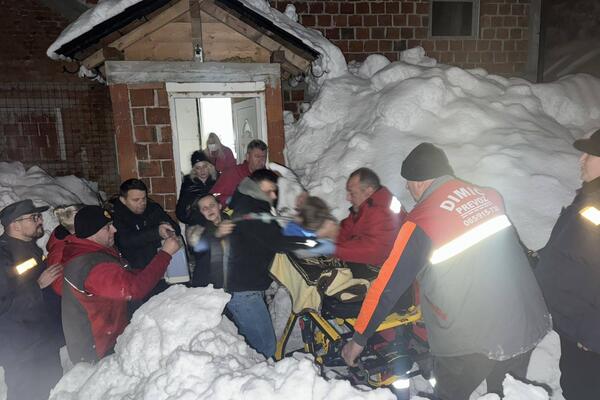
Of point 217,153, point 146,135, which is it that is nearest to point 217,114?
point 217,153

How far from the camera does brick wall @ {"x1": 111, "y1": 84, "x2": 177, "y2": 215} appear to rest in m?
5.76

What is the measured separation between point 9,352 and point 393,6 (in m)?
8.83

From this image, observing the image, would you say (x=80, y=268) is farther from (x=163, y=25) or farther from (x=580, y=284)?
(x=163, y=25)

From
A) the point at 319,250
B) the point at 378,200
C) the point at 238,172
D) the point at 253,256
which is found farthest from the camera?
the point at 238,172

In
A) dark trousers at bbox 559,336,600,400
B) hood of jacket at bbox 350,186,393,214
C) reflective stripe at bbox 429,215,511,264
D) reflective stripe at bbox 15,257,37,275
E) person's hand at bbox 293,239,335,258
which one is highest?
reflective stripe at bbox 429,215,511,264

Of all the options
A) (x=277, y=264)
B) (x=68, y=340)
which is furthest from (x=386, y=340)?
(x=68, y=340)

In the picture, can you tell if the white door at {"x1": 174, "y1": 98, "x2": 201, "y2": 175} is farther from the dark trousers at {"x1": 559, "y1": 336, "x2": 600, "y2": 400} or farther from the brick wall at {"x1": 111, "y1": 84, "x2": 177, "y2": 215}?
the dark trousers at {"x1": 559, "y1": 336, "x2": 600, "y2": 400}

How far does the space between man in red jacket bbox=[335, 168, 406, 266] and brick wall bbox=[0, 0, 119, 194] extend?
33.6ft

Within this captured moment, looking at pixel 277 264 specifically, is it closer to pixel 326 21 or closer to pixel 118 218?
pixel 118 218

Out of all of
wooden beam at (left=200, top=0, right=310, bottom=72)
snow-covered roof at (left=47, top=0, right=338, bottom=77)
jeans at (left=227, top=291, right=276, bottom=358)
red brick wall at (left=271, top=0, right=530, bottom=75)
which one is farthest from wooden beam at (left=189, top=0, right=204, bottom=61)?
jeans at (left=227, top=291, right=276, bottom=358)

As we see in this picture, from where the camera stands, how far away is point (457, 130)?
6406mm

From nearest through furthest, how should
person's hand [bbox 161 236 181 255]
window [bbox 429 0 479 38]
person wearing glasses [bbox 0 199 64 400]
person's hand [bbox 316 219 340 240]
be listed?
person wearing glasses [bbox 0 199 64 400] → person's hand [bbox 161 236 181 255] → person's hand [bbox 316 219 340 240] → window [bbox 429 0 479 38]

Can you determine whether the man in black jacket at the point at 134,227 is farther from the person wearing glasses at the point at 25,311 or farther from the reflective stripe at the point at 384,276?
the reflective stripe at the point at 384,276

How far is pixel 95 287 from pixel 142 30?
4.21 metres
